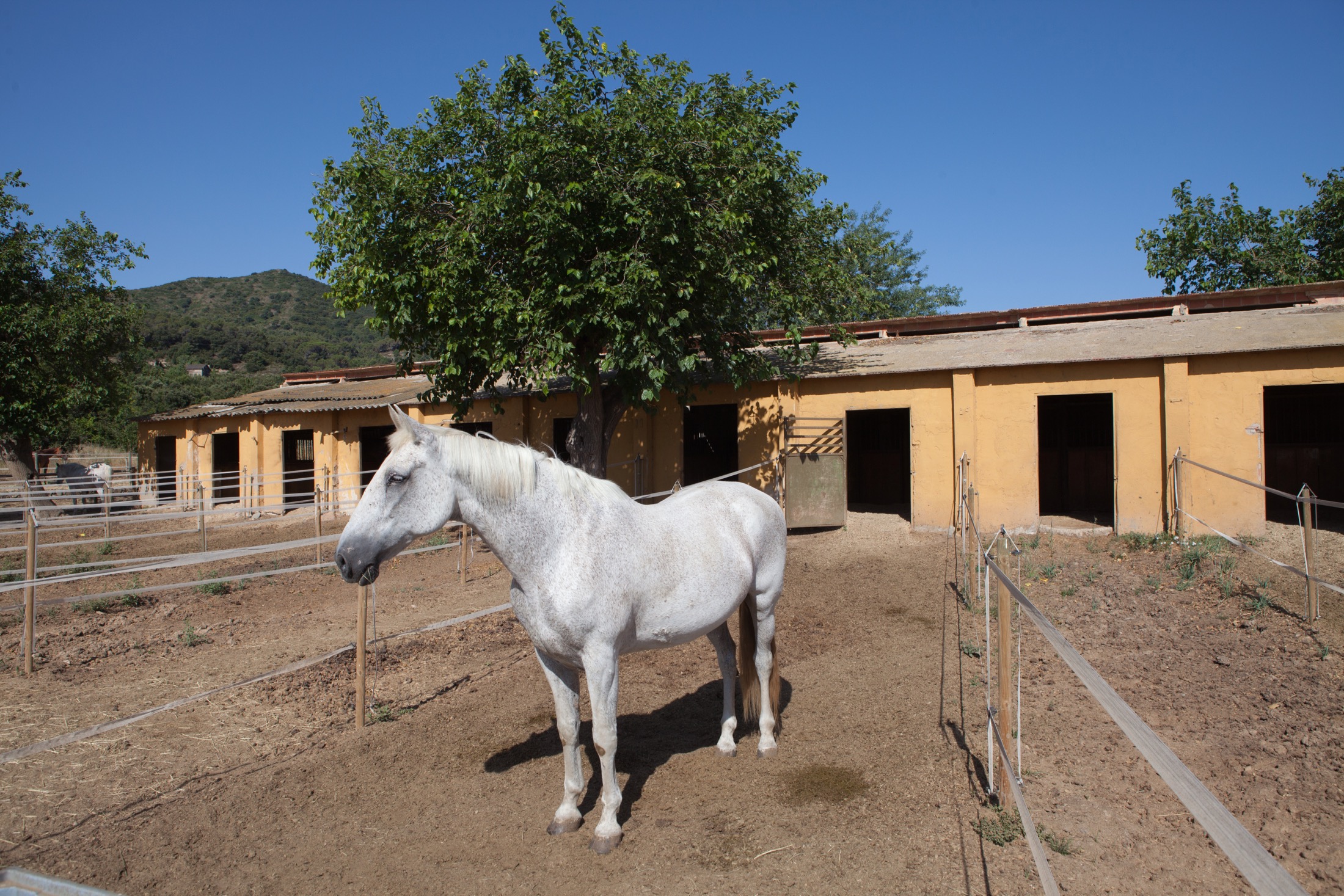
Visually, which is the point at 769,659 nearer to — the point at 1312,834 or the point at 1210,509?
the point at 1312,834

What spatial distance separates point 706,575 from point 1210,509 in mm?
9624

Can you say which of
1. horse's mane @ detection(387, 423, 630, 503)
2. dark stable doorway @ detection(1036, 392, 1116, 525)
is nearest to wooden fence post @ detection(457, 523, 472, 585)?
horse's mane @ detection(387, 423, 630, 503)

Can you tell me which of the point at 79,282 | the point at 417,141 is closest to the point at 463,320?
the point at 417,141

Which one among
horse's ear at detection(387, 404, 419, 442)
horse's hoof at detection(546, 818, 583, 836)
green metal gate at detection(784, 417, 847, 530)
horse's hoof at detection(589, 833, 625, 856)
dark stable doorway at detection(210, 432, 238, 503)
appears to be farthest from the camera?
dark stable doorway at detection(210, 432, 238, 503)

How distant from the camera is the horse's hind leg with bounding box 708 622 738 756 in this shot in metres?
4.16

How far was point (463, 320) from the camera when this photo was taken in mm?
9070

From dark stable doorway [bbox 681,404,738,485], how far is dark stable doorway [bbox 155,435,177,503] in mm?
14339

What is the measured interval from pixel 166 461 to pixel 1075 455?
2346 centimetres

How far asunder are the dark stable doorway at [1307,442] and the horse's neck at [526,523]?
536 inches

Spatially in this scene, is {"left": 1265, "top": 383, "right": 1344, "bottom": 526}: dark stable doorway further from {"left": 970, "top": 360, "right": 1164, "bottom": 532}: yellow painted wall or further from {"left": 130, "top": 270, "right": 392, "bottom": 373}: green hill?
{"left": 130, "top": 270, "right": 392, "bottom": 373}: green hill

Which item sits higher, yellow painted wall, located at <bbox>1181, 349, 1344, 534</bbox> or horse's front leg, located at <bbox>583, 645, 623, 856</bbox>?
yellow painted wall, located at <bbox>1181, 349, 1344, 534</bbox>

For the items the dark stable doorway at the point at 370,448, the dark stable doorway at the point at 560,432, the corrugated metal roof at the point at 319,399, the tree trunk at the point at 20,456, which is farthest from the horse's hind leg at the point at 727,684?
the tree trunk at the point at 20,456

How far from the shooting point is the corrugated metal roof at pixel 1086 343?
33.2 feet

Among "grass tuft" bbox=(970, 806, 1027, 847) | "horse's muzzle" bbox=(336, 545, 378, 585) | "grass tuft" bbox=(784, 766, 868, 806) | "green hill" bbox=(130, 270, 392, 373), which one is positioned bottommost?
"grass tuft" bbox=(784, 766, 868, 806)
